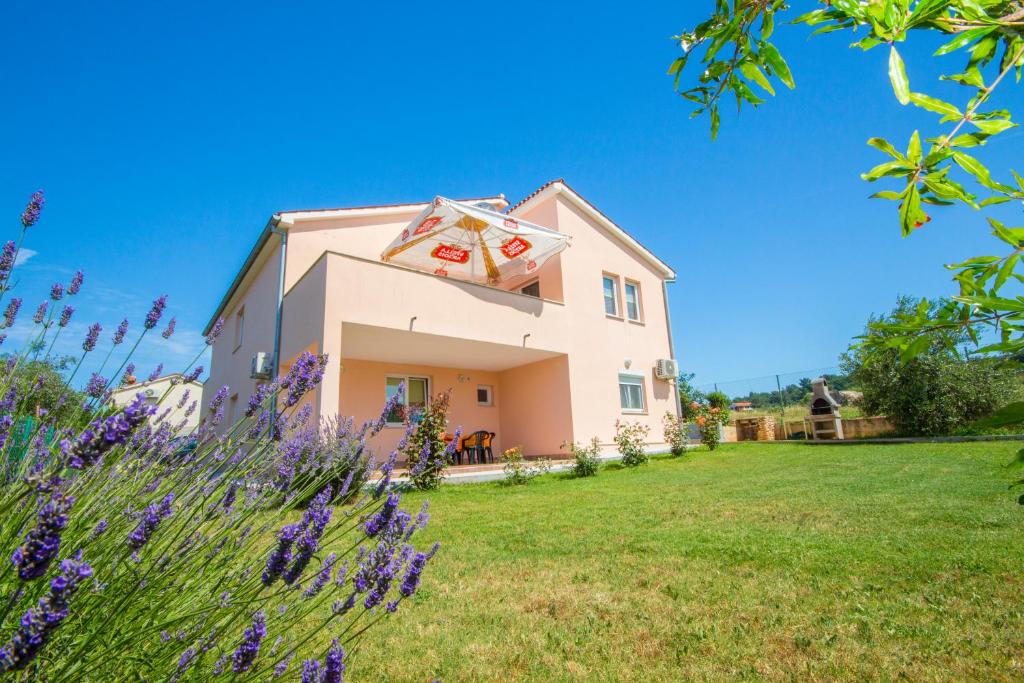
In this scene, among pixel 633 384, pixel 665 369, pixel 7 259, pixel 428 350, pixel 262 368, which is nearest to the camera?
pixel 7 259

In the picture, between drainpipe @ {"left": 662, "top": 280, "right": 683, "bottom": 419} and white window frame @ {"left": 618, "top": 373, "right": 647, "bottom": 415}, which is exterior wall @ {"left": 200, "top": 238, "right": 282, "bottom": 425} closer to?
white window frame @ {"left": 618, "top": 373, "right": 647, "bottom": 415}

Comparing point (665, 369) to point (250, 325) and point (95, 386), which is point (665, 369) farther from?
point (95, 386)

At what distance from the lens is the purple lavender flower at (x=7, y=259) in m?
2.33

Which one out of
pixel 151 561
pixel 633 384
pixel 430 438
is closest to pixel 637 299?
pixel 633 384

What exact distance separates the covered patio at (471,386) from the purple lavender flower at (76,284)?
8.06 meters

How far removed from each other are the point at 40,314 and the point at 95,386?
31.5 inches

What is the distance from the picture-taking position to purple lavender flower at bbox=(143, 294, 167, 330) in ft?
8.55

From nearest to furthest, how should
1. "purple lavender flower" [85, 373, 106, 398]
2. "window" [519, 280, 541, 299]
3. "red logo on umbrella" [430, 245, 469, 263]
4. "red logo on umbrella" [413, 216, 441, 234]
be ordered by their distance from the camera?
"purple lavender flower" [85, 373, 106, 398] → "red logo on umbrella" [413, 216, 441, 234] → "red logo on umbrella" [430, 245, 469, 263] → "window" [519, 280, 541, 299]

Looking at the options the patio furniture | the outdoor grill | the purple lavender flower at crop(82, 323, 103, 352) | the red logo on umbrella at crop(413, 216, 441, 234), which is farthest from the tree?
the outdoor grill

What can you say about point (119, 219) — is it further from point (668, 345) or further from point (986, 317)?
point (668, 345)

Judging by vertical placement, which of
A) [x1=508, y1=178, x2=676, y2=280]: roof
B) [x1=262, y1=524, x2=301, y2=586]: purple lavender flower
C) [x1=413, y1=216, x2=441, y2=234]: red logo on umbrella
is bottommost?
[x1=262, y1=524, x2=301, y2=586]: purple lavender flower

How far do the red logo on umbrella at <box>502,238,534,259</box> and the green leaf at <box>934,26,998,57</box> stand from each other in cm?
1213

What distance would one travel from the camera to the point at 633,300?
56.5ft

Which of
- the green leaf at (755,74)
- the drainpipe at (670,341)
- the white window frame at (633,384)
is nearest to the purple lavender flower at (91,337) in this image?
the green leaf at (755,74)
